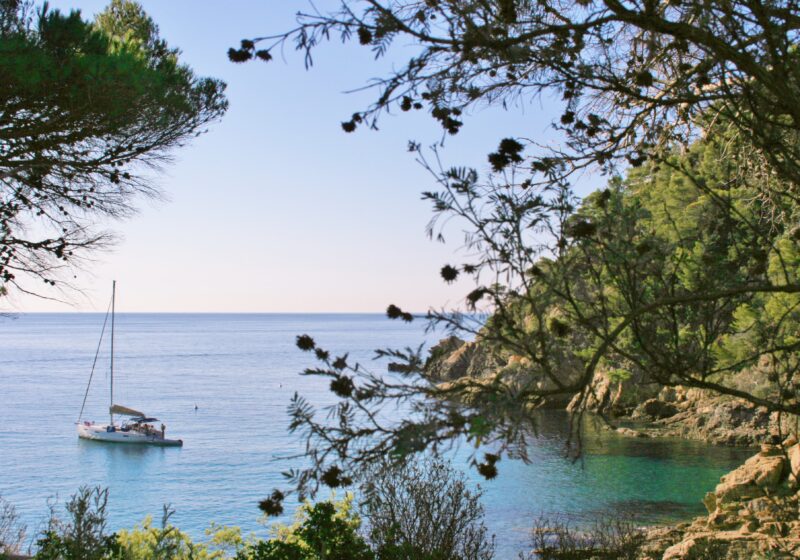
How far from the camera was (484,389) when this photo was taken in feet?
7.09

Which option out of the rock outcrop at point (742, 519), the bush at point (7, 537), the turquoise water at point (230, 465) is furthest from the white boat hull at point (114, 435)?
the rock outcrop at point (742, 519)

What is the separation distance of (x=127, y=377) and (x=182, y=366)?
9.10 meters

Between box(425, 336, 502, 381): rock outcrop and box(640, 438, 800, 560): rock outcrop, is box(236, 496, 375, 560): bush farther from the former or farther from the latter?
box(640, 438, 800, 560): rock outcrop

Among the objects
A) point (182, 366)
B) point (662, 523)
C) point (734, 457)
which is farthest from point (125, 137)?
point (182, 366)

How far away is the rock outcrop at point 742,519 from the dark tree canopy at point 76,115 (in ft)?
25.7

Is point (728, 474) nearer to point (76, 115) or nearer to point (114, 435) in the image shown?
point (76, 115)

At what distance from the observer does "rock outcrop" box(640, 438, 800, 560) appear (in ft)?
33.6

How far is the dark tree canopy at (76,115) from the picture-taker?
6.76 m

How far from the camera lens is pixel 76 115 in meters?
7.03

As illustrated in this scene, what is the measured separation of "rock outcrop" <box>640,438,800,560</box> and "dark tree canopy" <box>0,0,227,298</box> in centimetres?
782

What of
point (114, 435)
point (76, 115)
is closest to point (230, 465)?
point (114, 435)

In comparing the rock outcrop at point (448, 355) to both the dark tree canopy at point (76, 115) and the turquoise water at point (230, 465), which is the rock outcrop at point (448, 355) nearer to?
the turquoise water at point (230, 465)

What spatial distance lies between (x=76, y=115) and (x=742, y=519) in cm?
1189

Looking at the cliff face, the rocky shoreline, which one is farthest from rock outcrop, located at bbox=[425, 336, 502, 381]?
the cliff face
